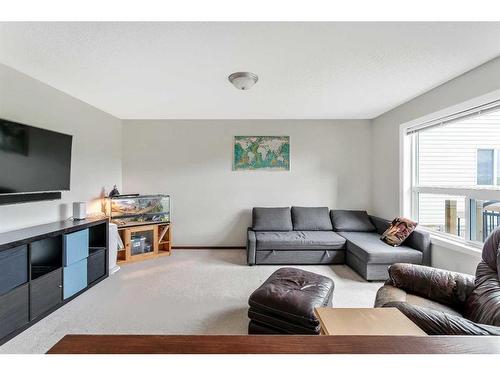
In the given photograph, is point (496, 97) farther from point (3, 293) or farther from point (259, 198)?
point (3, 293)

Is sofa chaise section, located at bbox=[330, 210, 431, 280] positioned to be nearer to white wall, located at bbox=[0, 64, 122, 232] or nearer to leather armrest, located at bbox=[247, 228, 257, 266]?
leather armrest, located at bbox=[247, 228, 257, 266]

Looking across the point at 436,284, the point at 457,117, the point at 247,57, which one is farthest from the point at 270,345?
the point at 457,117

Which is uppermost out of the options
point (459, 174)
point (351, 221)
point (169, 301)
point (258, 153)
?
point (258, 153)

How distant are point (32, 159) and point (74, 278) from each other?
130cm

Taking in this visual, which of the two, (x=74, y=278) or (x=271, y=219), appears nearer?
(x=74, y=278)

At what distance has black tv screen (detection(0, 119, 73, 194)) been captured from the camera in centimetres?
208

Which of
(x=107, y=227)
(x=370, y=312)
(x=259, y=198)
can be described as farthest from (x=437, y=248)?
(x=107, y=227)

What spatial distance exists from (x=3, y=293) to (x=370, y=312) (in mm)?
2622

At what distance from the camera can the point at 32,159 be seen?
2320 mm

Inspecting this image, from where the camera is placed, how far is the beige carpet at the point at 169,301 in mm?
1950

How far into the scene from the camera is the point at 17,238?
194 cm

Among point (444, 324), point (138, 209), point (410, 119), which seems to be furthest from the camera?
point (138, 209)

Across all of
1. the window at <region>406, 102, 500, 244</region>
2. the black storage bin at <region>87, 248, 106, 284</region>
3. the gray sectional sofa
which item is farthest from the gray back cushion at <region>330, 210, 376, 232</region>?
the black storage bin at <region>87, 248, 106, 284</region>

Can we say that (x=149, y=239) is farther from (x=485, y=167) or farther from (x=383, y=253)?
(x=485, y=167)
